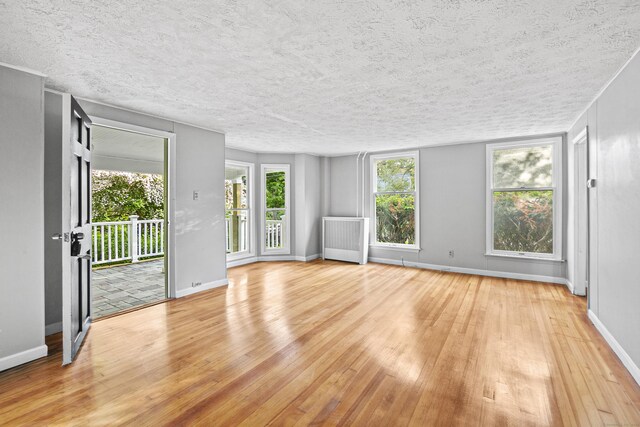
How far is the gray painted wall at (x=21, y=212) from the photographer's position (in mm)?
2348

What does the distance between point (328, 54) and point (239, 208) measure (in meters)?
4.52

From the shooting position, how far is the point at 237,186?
20.9ft

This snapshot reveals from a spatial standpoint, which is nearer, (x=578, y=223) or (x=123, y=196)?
(x=578, y=223)

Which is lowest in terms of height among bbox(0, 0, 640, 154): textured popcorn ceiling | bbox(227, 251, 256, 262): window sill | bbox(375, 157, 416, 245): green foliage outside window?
bbox(227, 251, 256, 262): window sill

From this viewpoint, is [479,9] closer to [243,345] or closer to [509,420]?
[509,420]

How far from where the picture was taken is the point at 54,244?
2932mm

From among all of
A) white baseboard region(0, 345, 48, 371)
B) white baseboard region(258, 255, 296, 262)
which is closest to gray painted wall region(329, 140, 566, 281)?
white baseboard region(258, 255, 296, 262)

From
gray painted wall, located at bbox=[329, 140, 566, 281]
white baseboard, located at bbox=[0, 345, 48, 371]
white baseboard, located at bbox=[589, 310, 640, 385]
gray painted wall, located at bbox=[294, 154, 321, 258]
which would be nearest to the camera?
white baseboard, located at bbox=[589, 310, 640, 385]

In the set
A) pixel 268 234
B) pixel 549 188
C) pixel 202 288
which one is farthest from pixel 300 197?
pixel 549 188

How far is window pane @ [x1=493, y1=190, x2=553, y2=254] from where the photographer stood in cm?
477

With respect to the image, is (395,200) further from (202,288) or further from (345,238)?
(202,288)

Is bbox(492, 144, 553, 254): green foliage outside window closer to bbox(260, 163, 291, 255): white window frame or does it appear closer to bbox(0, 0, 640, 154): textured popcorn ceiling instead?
bbox(0, 0, 640, 154): textured popcorn ceiling

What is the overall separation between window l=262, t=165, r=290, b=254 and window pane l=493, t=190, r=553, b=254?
4000 mm

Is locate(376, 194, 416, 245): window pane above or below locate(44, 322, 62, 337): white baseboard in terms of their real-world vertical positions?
above
